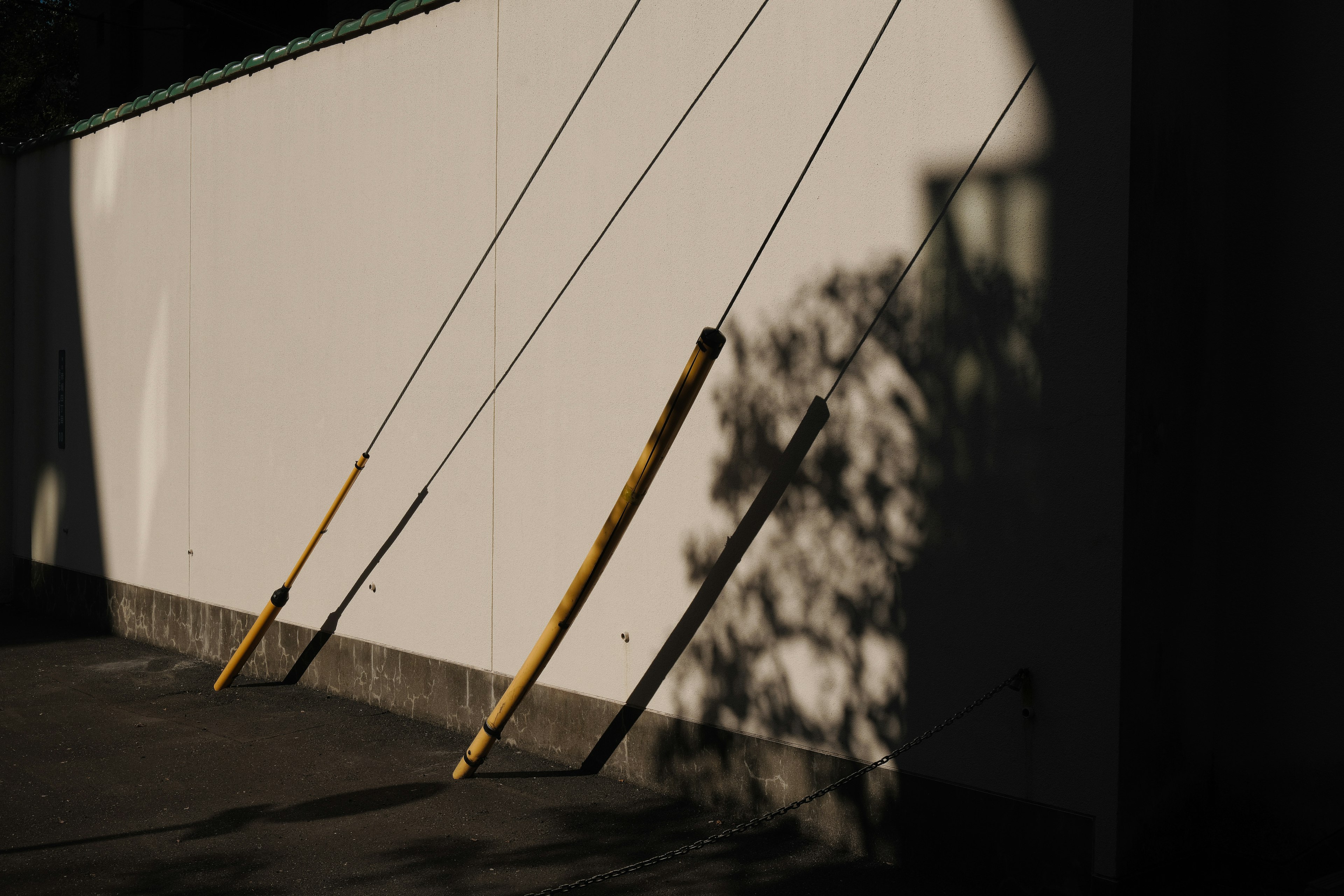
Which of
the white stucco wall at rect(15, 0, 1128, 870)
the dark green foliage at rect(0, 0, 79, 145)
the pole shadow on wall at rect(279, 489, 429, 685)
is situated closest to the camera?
the white stucco wall at rect(15, 0, 1128, 870)

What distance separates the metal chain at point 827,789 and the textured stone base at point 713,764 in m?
0.18

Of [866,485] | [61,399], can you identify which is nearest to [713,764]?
[866,485]

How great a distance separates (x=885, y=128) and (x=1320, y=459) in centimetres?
235

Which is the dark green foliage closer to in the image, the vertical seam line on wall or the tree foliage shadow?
the vertical seam line on wall

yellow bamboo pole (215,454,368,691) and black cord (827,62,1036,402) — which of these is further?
yellow bamboo pole (215,454,368,691)

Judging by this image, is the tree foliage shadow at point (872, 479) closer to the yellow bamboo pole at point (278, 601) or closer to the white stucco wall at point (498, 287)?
the white stucco wall at point (498, 287)

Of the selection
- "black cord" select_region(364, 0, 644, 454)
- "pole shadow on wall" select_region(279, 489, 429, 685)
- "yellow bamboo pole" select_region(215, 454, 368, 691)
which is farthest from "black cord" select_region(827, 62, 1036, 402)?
"yellow bamboo pole" select_region(215, 454, 368, 691)

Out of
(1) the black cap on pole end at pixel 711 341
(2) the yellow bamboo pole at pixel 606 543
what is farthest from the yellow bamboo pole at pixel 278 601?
(1) the black cap on pole end at pixel 711 341

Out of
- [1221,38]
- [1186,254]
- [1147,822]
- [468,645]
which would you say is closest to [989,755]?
[1147,822]

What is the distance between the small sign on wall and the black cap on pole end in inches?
355

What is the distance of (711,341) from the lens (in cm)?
570

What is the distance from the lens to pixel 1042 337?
4902mm

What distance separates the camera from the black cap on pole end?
5691 millimetres

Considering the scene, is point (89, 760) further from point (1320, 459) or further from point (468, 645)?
point (1320, 459)
